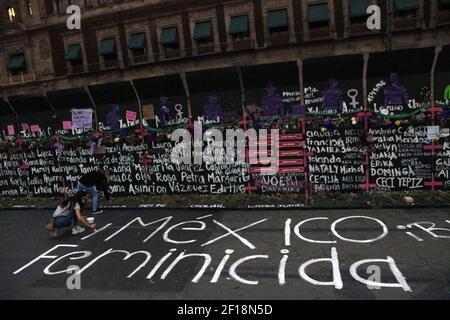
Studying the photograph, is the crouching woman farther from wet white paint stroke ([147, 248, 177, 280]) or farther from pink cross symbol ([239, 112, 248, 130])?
pink cross symbol ([239, 112, 248, 130])

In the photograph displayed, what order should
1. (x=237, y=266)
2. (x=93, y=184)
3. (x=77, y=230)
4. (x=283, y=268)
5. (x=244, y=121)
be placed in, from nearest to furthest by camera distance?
(x=283, y=268), (x=237, y=266), (x=77, y=230), (x=93, y=184), (x=244, y=121)

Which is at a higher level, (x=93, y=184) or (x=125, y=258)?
(x=93, y=184)

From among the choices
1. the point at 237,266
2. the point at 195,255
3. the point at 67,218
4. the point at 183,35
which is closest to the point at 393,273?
the point at 237,266

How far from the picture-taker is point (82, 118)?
1234 cm

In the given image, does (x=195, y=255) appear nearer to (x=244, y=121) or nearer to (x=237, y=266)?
(x=237, y=266)

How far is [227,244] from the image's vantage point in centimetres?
763

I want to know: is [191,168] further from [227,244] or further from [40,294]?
[40,294]

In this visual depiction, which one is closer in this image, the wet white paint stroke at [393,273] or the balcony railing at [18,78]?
the wet white paint stroke at [393,273]

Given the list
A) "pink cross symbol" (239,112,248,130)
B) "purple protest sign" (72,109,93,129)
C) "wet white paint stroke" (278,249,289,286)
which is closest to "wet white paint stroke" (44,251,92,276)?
"wet white paint stroke" (278,249,289,286)

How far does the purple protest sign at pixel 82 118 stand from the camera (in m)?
12.3

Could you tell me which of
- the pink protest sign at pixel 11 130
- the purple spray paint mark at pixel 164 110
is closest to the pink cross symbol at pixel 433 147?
the purple spray paint mark at pixel 164 110

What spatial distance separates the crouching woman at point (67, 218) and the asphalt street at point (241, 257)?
29 cm

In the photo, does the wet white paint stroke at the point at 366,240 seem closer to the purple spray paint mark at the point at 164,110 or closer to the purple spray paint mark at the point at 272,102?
the purple spray paint mark at the point at 272,102

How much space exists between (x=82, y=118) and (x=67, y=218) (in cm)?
455
